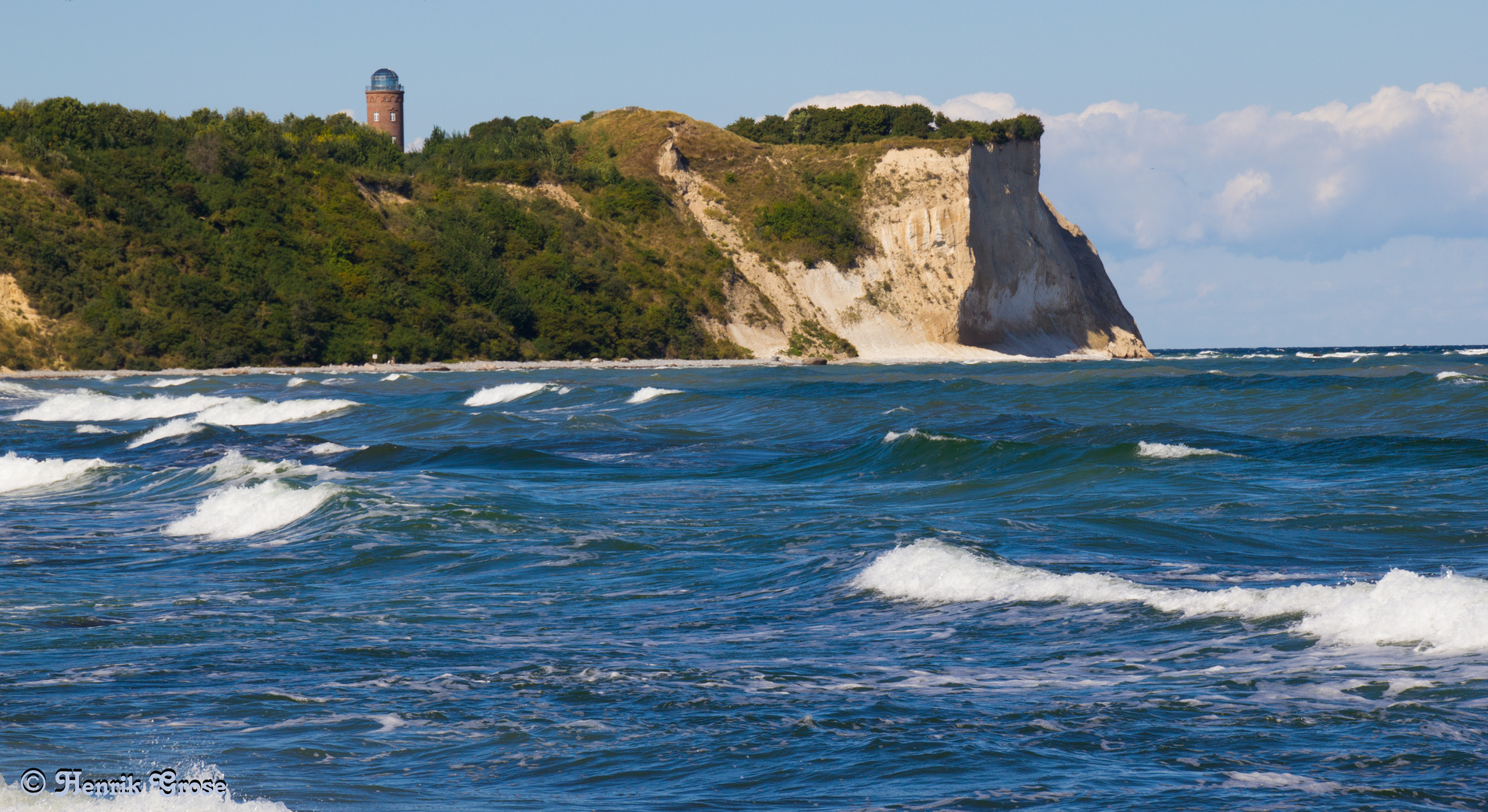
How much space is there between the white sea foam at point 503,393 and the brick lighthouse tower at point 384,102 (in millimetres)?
63674

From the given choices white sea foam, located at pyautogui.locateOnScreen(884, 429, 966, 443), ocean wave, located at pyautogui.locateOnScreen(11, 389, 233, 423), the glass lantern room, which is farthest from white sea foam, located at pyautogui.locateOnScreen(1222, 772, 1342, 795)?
the glass lantern room

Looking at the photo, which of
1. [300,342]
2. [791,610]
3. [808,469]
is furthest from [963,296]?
[791,610]

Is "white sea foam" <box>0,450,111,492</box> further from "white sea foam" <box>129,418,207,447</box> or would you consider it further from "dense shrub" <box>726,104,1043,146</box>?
"dense shrub" <box>726,104,1043,146</box>

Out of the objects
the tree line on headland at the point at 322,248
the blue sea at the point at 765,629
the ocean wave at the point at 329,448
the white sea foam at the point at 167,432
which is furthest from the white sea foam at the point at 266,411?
the tree line on headland at the point at 322,248

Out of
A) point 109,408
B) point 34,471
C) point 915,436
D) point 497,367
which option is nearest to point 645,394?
point 109,408

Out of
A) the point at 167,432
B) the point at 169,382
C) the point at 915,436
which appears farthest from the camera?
the point at 169,382

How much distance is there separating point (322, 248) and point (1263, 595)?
71181 mm

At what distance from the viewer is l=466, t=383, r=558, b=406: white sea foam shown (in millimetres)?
41938

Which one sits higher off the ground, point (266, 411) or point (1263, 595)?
point (266, 411)

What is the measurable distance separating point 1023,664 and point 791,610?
2546 mm

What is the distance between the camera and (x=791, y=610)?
420 inches

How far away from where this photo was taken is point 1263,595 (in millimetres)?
9898

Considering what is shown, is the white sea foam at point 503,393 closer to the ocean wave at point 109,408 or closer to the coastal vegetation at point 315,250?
the ocean wave at point 109,408

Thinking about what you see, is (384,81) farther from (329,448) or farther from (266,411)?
(329,448)
